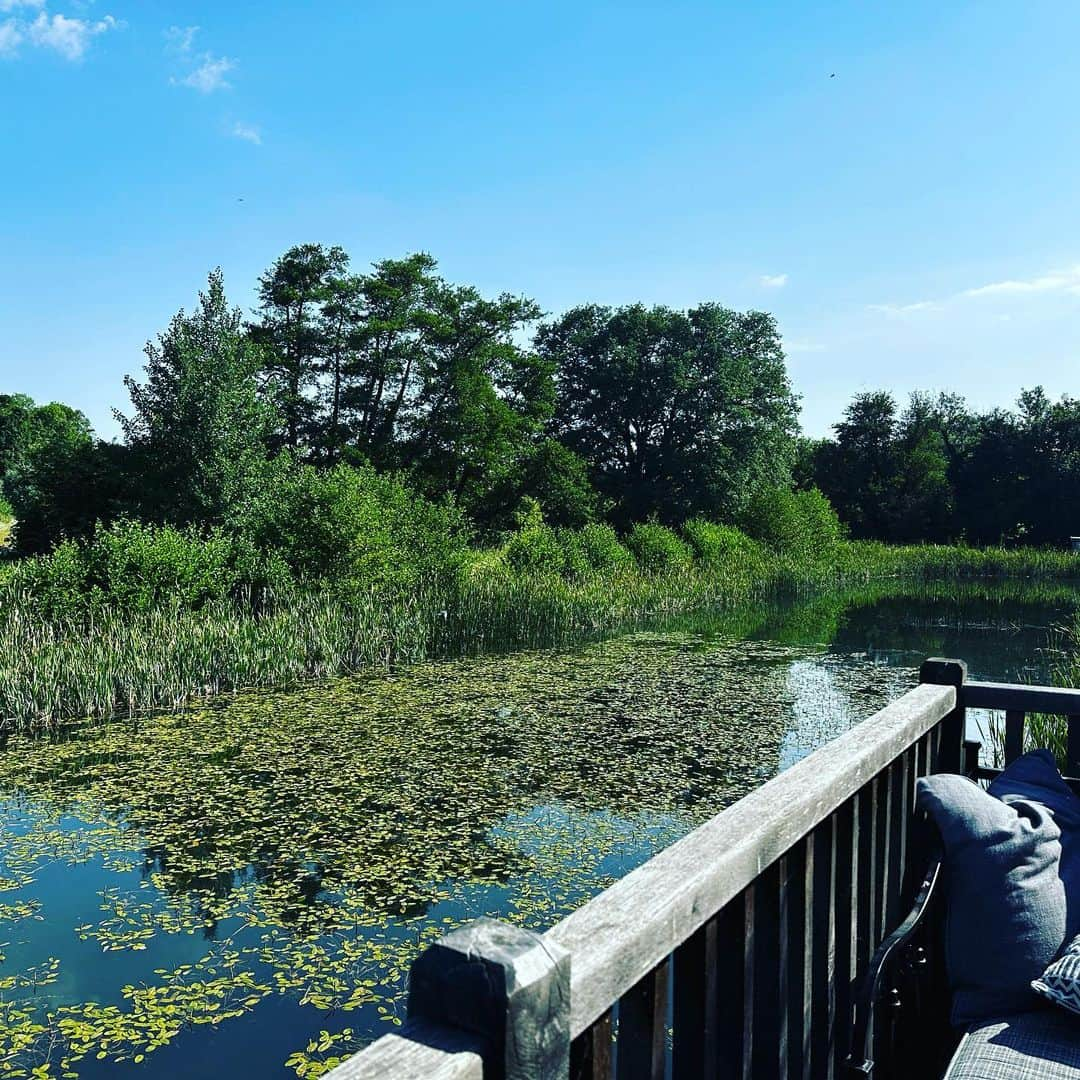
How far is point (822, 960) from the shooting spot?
1503 mm

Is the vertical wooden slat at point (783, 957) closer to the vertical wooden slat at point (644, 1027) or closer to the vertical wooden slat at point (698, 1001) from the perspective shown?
the vertical wooden slat at point (698, 1001)

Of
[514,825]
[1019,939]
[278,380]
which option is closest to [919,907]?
[1019,939]

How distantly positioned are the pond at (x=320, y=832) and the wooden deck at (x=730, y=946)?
1.66 meters

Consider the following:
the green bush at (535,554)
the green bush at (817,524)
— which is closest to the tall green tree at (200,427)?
the green bush at (535,554)

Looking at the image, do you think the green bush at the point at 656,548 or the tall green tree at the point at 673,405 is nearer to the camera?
the green bush at the point at 656,548

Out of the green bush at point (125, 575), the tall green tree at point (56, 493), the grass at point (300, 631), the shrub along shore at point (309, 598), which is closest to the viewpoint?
the grass at point (300, 631)

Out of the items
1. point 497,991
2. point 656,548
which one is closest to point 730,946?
point 497,991

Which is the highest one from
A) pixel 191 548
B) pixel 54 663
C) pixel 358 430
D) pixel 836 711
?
pixel 358 430

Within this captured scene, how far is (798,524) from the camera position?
2398 centimetres

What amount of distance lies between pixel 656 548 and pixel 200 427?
30.2ft

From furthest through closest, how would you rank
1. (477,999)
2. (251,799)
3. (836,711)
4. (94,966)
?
(836,711), (251,799), (94,966), (477,999)

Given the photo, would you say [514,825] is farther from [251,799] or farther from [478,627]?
[478,627]

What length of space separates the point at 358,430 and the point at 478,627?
48.7ft

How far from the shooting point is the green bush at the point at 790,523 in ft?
78.0
